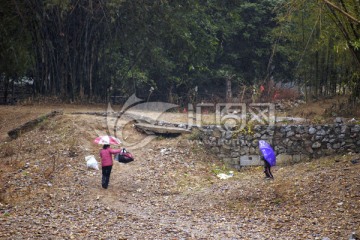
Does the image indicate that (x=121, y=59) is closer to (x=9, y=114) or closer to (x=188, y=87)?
(x=188, y=87)

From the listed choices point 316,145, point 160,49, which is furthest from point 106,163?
point 160,49

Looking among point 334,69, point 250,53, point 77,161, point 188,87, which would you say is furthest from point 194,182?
point 250,53

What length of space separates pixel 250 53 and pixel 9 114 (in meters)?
12.8

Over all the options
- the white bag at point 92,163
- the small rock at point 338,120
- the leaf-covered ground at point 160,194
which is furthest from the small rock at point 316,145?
the white bag at point 92,163

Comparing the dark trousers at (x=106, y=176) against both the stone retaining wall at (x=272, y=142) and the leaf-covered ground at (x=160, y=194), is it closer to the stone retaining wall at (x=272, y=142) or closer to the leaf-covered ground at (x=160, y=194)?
the leaf-covered ground at (x=160, y=194)

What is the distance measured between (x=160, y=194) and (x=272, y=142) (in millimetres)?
3883

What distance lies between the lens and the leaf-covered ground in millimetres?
8383

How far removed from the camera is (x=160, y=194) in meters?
10.9

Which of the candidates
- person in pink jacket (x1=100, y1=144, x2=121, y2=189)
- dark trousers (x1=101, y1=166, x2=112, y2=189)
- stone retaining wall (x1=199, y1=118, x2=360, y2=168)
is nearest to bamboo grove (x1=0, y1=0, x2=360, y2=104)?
stone retaining wall (x1=199, y1=118, x2=360, y2=168)

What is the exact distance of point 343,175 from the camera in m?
10.2

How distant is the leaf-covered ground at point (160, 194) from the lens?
8383 mm

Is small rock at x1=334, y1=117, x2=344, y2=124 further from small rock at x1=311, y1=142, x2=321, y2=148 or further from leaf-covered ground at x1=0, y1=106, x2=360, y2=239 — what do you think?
leaf-covered ground at x1=0, y1=106, x2=360, y2=239

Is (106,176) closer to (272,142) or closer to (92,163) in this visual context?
(92,163)

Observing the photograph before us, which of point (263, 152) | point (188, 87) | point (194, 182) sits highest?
point (188, 87)
